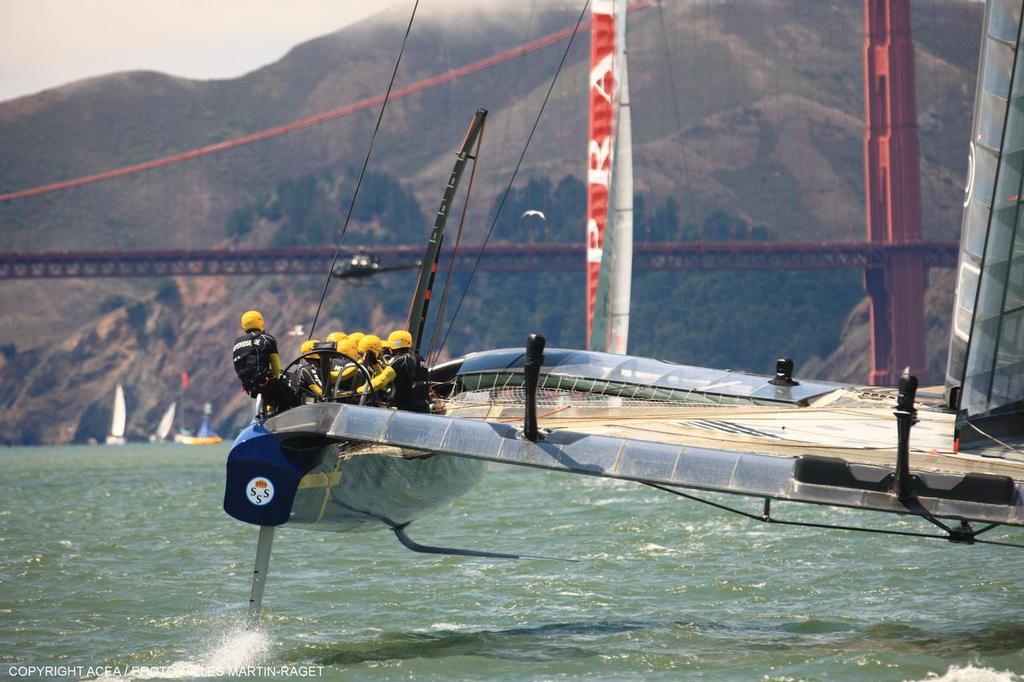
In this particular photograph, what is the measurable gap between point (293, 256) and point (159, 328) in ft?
112

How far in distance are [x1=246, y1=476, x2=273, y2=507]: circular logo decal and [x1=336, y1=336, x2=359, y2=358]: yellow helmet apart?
1.86 m

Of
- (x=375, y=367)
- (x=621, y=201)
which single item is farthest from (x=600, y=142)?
(x=375, y=367)

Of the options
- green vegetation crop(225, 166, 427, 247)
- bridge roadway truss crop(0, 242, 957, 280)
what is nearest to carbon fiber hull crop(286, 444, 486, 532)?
bridge roadway truss crop(0, 242, 957, 280)

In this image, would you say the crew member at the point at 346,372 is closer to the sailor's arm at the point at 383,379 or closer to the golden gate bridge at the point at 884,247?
the sailor's arm at the point at 383,379

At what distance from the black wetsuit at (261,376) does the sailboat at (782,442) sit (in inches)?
7.7

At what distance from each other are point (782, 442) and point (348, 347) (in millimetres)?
3362

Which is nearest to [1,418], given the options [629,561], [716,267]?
[716,267]

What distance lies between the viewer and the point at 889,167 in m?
67.8

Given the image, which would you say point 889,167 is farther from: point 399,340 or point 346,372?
point 346,372

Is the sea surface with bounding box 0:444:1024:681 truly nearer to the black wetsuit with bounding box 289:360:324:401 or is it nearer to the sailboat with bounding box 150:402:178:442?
the black wetsuit with bounding box 289:360:324:401

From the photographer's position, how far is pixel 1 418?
3883 inches

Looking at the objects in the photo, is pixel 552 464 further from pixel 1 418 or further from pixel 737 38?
pixel 737 38

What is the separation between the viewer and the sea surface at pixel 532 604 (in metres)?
9.13

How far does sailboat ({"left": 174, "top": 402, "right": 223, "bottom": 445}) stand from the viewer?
89312mm
